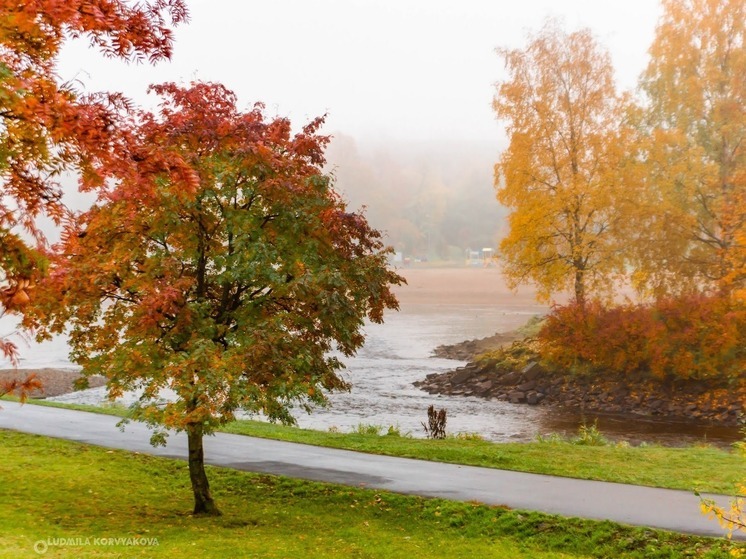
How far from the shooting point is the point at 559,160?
3303cm

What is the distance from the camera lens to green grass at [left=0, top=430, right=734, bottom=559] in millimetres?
10180

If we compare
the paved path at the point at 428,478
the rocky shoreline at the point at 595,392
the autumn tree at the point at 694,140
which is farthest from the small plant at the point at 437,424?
the autumn tree at the point at 694,140

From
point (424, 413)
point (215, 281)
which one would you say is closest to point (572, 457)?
point (215, 281)

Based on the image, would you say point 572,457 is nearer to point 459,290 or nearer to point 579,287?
point 579,287

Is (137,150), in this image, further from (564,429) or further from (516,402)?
(516,402)

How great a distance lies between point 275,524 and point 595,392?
70.3ft

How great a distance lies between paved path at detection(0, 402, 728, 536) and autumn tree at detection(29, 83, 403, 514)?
9.99 feet

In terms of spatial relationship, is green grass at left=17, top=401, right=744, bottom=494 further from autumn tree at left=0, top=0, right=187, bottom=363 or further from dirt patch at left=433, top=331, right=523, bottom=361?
dirt patch at left=433, top=331, right=523, bottom=361

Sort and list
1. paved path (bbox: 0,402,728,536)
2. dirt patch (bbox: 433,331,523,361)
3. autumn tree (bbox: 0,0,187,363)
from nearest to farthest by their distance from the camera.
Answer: autumn tree (bbox: 0,0,187,363) → paved path (bbox: 0,402,728,536) → dirt patch (bbox: 433,331,523,361)

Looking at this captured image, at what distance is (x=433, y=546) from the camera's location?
35.4 ft

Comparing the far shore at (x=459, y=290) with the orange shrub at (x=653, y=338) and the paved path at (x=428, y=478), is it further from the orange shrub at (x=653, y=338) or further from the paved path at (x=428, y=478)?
the paved path at (x=428, y=478)

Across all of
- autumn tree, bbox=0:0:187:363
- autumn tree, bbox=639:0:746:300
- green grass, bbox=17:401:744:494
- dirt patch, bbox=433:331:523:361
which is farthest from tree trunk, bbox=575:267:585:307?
autumn tree, bbox=0:0:187:363

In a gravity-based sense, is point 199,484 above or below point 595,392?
below

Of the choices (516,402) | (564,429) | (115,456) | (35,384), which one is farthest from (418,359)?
(35,384)
